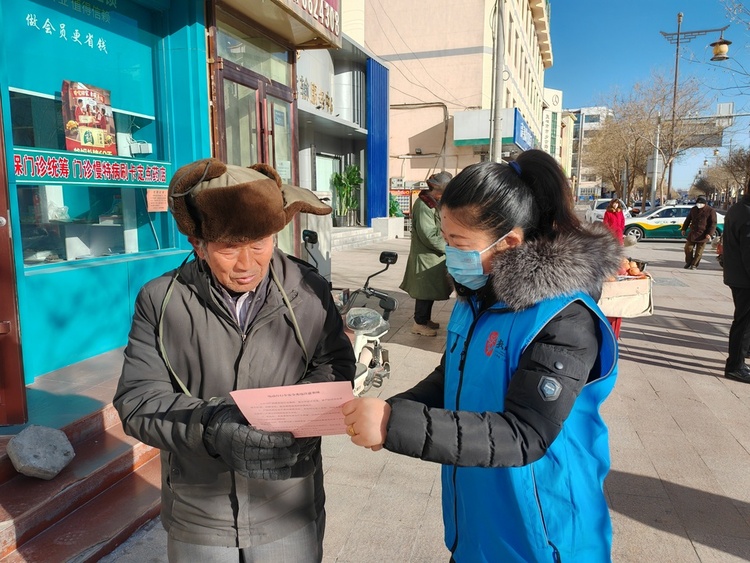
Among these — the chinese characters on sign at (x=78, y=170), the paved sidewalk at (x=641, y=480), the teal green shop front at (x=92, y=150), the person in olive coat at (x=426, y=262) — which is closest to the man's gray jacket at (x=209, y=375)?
the paved sidewalk at (x=641, y=480)

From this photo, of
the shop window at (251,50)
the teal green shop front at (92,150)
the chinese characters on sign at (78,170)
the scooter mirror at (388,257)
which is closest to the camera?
the chinese characters on sign at (78,170)

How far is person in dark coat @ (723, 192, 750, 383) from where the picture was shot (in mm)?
4793

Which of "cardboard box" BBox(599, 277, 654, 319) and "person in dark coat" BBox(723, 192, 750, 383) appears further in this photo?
"person in dark coat" BBox(723, 192, 750, 383)

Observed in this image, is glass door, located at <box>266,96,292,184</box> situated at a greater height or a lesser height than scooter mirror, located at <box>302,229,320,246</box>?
greater

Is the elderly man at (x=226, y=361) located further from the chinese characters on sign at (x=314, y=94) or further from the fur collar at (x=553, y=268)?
the chinese characters on sign at (x=314, y=94)

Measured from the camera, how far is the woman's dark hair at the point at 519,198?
138 cm

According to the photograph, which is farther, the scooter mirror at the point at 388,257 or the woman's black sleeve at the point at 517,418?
the scooter mirror at the point at 388,257

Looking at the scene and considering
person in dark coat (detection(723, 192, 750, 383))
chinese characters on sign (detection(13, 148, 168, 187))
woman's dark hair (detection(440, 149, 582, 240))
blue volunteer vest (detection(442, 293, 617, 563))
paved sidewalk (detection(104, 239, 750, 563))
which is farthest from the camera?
person in dark coat (detection(723, 192, 750, 383))

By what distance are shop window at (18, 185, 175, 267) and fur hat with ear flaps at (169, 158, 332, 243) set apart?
10.6ft

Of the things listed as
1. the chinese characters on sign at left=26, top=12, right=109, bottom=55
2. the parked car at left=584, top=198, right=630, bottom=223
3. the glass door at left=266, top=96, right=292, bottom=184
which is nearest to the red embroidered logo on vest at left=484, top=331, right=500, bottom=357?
the parked car at left=584, top=198, right=630, bottom=223

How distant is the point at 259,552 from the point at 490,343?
888 millimetres

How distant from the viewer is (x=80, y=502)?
9.33ft

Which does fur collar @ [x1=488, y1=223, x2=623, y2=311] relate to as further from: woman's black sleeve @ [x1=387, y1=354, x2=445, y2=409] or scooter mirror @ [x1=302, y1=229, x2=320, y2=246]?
scooter mirror @ [x1=302, y1=229, x2=320, y2=246]

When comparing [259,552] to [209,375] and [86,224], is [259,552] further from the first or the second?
[86,224]
